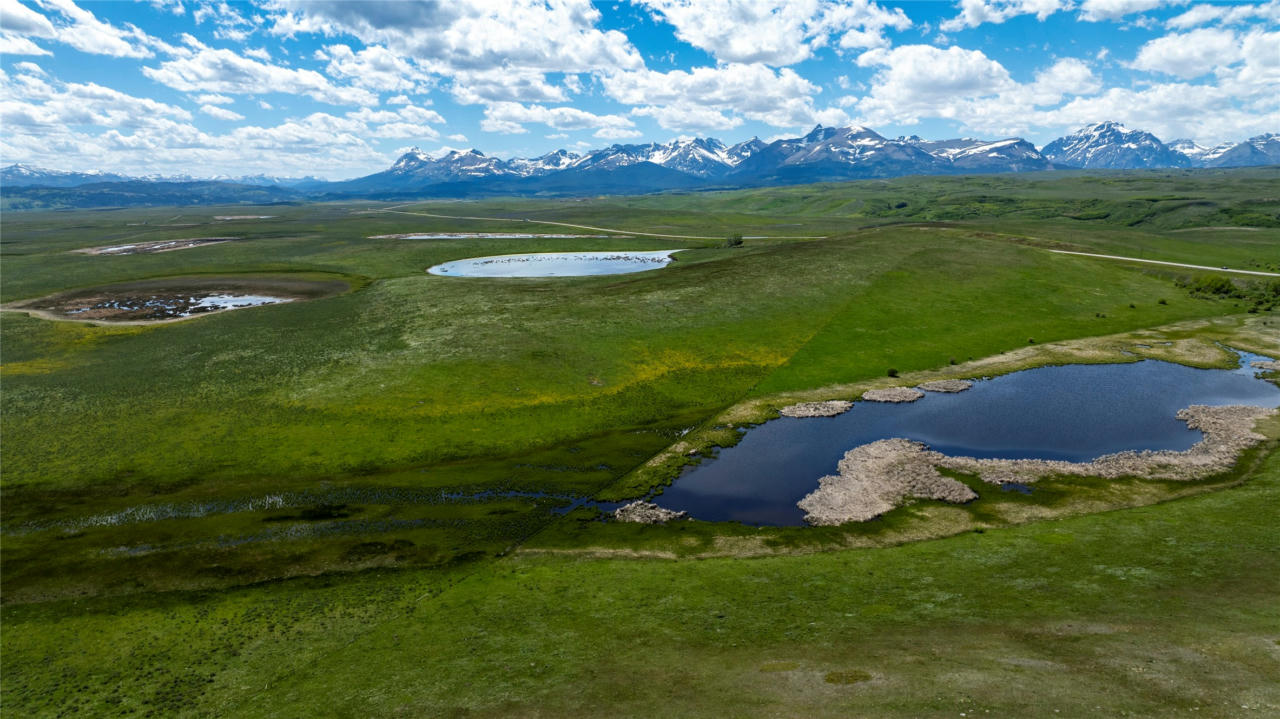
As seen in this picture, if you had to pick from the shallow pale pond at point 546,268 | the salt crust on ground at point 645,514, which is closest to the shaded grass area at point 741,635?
the salt crust on ground at point 645,514

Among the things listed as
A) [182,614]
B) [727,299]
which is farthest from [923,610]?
[727,299]

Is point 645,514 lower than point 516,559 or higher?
higher

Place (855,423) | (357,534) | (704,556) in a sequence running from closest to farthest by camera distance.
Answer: (704,556) → (357,534) → (855,423)

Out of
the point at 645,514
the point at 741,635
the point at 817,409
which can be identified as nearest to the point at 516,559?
the point at 645,514

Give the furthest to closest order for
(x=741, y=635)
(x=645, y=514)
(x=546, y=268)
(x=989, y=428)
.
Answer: (x=546, y=268) < (x=989, y=428) < (x=645, y=514) < (x=741, y=635)

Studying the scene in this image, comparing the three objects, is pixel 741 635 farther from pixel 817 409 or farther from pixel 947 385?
pixel 947 385

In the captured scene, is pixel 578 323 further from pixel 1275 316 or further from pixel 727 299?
pixel 1275 316

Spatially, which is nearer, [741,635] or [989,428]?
[741,635]
